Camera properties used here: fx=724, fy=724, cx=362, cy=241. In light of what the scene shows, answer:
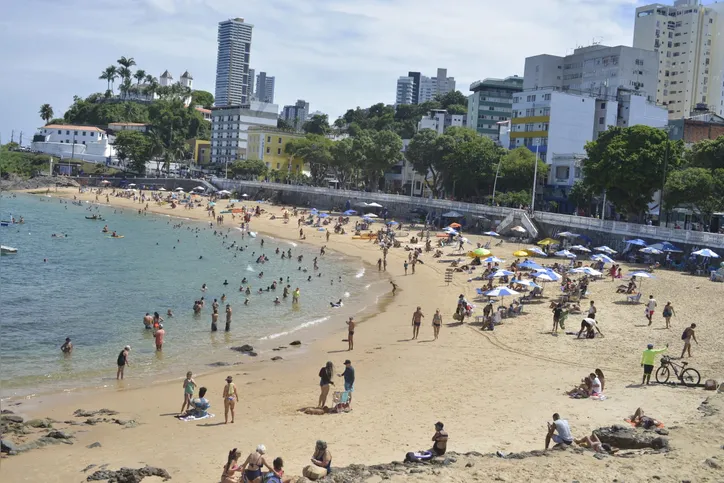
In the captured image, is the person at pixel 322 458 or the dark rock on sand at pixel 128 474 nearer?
the person at pixel 322 458

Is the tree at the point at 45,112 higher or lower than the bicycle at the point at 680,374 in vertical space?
higher

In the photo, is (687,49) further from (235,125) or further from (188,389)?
(188,389)

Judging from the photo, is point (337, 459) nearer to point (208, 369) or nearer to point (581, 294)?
point (208, 369)

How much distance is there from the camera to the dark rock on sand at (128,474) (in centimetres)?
1320

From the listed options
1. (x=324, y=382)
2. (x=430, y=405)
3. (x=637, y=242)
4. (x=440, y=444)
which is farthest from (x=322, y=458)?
(x=637, y=242)

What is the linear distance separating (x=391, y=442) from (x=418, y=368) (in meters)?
7.18

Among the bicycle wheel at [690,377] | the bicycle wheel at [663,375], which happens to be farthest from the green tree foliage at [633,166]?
the bicycle wheel at [663,375]

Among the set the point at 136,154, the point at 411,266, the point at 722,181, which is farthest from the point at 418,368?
the point at 136,154

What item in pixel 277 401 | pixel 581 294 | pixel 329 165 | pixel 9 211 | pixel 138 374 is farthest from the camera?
pixel 329 165

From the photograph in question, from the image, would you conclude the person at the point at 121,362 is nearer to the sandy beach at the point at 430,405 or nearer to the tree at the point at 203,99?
the sandy beach at the point at 430,405

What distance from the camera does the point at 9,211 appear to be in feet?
262

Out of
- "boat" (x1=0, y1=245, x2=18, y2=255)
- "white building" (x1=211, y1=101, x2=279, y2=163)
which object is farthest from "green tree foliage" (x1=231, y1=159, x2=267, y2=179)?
"boat" (x1=0, y1=245, x2=18, y2=255)

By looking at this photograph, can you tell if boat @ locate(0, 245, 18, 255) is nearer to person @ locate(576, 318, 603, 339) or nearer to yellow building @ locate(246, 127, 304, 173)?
person @ locate(576, 318, 603, 339)

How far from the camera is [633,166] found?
48031 mm
